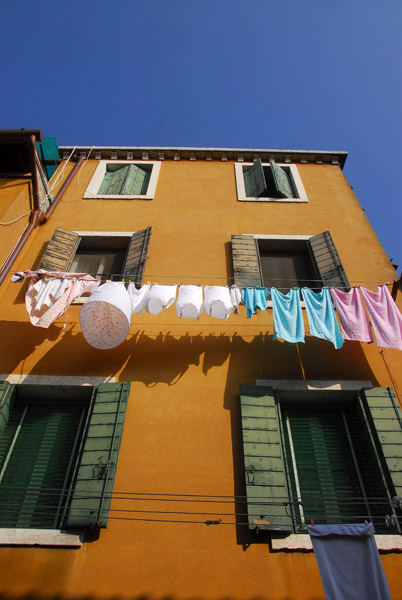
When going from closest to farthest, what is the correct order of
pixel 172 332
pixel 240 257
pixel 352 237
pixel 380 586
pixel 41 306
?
pixel 380 586 < pixel 41 306 < pixel 172 332 < pixel 240 257 < pixel 352 237

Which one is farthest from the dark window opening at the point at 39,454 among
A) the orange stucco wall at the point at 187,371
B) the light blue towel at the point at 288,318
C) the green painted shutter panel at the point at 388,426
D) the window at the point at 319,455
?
the green painted shutter panel at the point at 388,426

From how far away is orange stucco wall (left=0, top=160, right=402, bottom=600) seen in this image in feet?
12.7

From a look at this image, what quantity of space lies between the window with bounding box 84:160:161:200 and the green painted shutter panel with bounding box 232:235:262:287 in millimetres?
2793

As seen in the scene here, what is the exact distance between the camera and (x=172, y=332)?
614 cm

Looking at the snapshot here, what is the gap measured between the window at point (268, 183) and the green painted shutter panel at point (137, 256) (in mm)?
2655

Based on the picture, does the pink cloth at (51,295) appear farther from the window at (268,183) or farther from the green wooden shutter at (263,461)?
the window at (268,183)

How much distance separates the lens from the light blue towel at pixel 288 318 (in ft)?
17.0

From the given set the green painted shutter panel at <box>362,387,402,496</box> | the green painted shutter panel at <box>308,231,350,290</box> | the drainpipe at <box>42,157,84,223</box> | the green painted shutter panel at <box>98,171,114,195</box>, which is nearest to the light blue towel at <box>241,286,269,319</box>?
the green painted shutter panel at <box>308,231,350,290</box>

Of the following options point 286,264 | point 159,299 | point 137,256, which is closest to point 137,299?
point 159,299

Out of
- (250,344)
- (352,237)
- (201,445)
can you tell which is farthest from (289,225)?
(201,445)

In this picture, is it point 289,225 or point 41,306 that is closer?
point 41,306

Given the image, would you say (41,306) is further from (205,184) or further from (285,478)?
(205,184)

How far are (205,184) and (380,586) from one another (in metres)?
8.45

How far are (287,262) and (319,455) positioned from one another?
395 cm
